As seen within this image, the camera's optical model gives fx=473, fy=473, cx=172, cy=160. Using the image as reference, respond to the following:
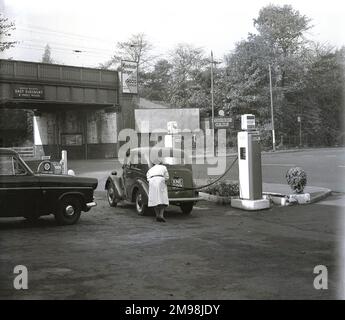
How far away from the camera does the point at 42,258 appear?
6.76 meters

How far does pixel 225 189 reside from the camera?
13.6m

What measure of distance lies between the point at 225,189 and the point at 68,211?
5.30m

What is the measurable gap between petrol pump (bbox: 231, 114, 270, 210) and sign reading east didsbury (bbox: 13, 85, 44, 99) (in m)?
22.6

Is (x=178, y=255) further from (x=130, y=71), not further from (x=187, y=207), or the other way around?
(x=130, y=71)

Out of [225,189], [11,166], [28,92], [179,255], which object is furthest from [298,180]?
[28,92]

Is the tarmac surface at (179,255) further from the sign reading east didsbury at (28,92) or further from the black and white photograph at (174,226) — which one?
the sign reading east didsbury at (28,92)

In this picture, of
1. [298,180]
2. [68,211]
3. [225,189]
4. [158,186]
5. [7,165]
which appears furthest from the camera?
[225,189]

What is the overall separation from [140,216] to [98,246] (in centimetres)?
342

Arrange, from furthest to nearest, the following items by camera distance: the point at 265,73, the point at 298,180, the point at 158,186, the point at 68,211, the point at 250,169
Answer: the point at 265,73, the point at 298,180, the point at 250,169, the point at 158,186, the point at 68,211

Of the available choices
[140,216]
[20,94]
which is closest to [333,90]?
[20,94]

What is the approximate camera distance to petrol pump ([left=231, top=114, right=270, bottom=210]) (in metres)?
11.8

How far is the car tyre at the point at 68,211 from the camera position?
958 centimetres

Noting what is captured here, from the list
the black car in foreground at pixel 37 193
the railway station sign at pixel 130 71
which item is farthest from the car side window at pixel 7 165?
the railway station sign at pixel 130 71

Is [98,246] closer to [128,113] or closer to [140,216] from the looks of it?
[140,216]
